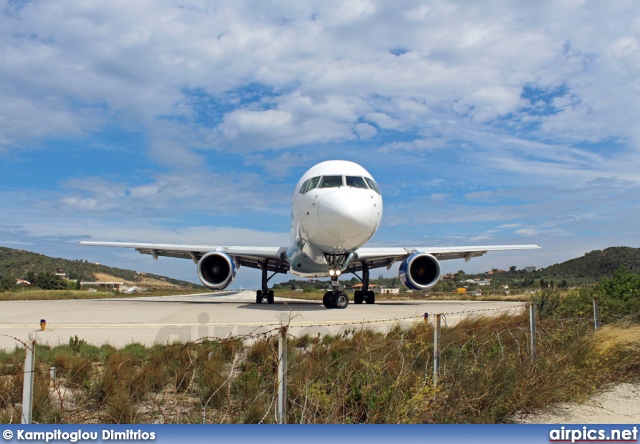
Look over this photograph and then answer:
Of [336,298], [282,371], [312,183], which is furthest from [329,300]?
[282,371]

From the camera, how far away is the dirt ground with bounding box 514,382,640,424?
16.7ft

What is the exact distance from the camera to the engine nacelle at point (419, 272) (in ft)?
63.8

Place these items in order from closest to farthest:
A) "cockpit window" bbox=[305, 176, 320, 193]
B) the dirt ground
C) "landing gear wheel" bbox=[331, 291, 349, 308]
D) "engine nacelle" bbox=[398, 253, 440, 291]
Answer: the dirt ground
"cockpit window" bbox=[305, 176, 320, 193]
"landing gear wheel" bbox=[331, 291, 349, 308]
"engine nacelle" bbox=[398, 253, 440, 291]

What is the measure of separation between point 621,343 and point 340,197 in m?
8.57

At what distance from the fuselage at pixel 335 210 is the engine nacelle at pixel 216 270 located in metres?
2.92

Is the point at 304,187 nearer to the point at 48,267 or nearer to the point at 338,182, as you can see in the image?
the point at 338,182

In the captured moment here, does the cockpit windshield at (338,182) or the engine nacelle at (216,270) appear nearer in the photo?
the cockpit windshield at (338,182)

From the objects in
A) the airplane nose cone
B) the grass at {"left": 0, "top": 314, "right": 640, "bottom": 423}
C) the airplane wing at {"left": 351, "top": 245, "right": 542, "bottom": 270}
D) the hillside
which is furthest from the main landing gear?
the hillside

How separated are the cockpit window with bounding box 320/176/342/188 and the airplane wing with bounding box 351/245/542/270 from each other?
5482mm

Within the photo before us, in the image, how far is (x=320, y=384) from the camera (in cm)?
479

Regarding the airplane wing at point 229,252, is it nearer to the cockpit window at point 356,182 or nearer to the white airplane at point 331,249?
the white airplane at point 331,249

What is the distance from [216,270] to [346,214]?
7434 millimetres

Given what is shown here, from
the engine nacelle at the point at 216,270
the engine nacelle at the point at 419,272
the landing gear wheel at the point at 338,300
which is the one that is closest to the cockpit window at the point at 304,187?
the landing gear wheel at the point at 338,300

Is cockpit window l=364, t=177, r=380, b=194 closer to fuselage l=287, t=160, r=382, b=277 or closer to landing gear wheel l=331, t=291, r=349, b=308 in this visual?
fuselage l=287, t=160, r=382, b=277
